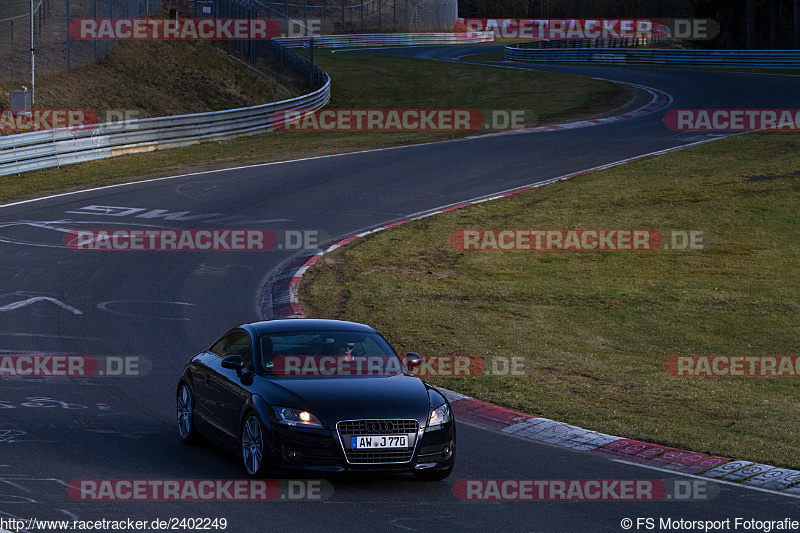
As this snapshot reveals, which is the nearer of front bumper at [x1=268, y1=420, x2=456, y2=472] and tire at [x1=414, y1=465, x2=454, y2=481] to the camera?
front bumper at [x1=268, y1=420, x2=456, y2=472]

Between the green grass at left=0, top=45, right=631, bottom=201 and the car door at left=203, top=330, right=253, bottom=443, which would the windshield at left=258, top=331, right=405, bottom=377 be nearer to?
the car door at left=203, top=330, right=253, bottom=443

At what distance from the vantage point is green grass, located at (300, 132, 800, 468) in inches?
480

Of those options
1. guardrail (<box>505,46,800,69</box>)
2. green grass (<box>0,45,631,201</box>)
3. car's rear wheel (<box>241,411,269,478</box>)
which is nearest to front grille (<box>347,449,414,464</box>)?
car's rear wheel (<box>241,411,269,478</box>)

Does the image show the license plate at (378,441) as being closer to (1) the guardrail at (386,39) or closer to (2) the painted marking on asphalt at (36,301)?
(2) the painted marking on asphalt at (36,301)

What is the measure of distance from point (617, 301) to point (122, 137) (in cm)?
1912

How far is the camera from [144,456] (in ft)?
31.0

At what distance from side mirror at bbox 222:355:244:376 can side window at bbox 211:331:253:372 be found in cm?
13

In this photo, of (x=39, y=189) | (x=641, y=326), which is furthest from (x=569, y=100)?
(x=641, y=326)

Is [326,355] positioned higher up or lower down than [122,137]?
lower down

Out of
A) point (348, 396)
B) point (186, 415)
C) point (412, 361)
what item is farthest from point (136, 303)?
point (348, 396)

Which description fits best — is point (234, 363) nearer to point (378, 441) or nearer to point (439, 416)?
point (378, 441)

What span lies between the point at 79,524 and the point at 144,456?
2.02 m

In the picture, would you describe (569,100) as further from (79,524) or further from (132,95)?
(79,524)

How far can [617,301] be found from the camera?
1875 centimetres
